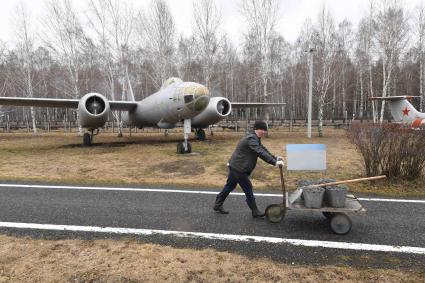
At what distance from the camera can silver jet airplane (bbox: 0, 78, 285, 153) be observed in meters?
13.1

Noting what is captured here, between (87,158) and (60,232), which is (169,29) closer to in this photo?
(87,158)

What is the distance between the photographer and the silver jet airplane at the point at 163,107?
13109mm

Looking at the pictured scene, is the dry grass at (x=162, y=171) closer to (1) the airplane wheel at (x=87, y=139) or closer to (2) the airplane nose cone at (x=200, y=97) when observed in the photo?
(2) the airplane nose cone at (x=200, y=97)

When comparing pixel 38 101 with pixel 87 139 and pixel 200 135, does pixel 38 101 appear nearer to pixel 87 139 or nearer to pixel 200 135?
pixel 87 139

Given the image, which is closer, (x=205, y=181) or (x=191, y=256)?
(x=191, y=256)

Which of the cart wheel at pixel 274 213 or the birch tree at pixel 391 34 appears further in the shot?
the birch tree at pixel 391 34

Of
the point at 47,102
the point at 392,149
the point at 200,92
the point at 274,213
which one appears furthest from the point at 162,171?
the point at 47,102

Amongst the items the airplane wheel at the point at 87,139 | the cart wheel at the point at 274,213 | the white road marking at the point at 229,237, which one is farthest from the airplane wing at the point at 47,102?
the cart wheel at the point at 274,213

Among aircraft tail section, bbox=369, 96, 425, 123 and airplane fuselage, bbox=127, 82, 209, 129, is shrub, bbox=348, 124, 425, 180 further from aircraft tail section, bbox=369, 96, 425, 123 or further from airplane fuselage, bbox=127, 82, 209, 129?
aircraft tail section, bbox=369, 96, 425, 123

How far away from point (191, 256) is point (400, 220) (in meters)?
3.71

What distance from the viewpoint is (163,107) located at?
14.6 metres

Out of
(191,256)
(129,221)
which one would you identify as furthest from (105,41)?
(191,256)

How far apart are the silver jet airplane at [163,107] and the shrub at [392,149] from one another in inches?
294

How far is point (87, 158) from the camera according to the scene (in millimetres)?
12000
